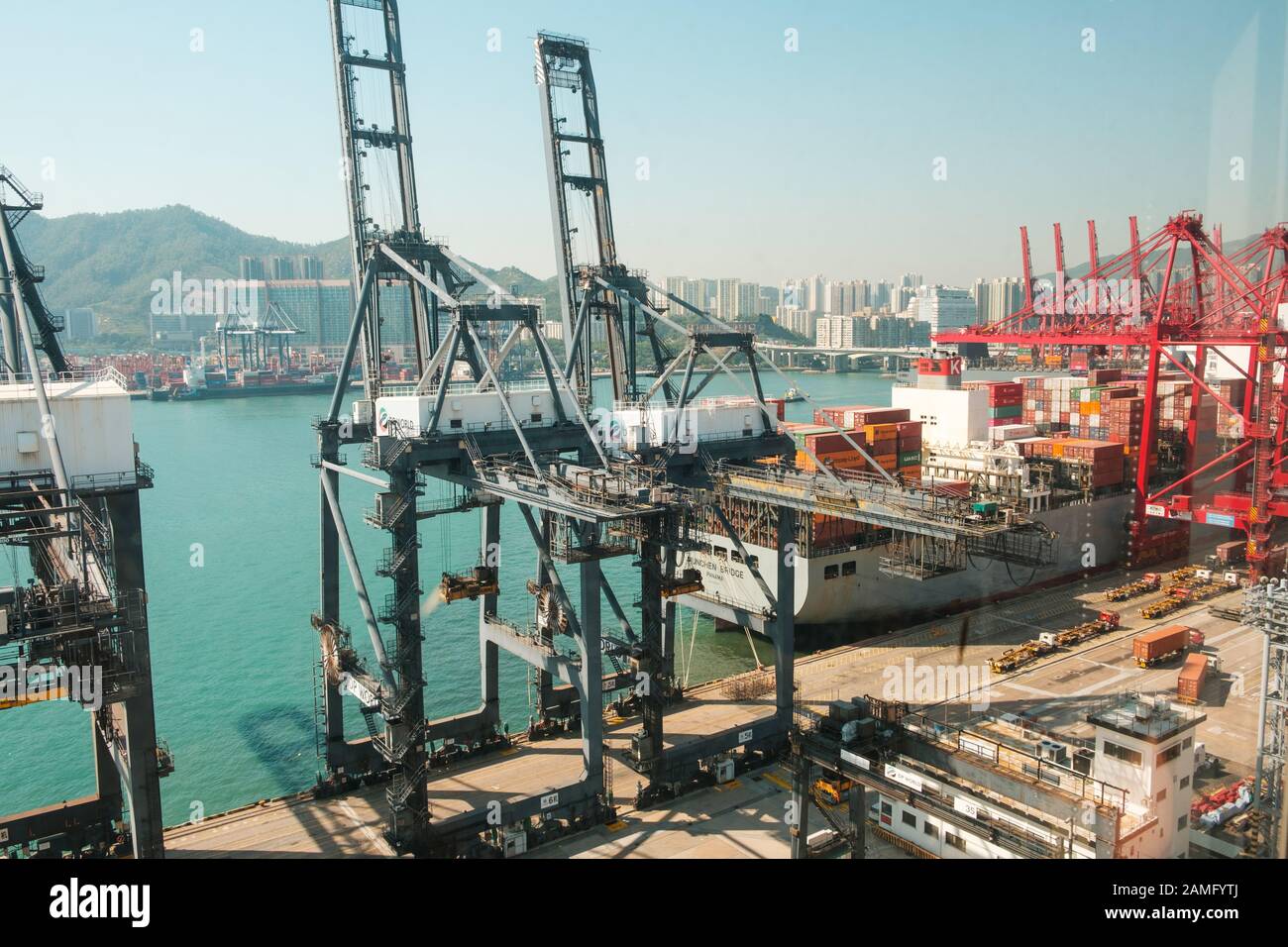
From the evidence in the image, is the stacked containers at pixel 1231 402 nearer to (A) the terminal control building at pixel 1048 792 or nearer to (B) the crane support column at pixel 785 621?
(B) the crane support column at pixel 785 621

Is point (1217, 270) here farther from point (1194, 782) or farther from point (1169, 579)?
point (1194, 782)

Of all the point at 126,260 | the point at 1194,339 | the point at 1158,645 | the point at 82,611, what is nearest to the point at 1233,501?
the point at 1194,339

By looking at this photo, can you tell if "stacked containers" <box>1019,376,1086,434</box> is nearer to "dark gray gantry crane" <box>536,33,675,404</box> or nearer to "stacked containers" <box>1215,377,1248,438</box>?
"stacked containers" <box>1215,377,1248,438</box>

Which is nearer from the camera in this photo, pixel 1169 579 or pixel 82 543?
pixel 82 543

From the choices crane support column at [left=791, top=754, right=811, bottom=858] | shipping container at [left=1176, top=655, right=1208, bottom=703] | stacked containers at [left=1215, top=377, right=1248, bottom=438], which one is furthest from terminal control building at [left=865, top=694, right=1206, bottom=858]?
stacked containers at [left=1215, top=377, right=1248, bottom=438]

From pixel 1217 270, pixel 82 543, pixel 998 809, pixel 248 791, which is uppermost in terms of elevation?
pixel 1217 270

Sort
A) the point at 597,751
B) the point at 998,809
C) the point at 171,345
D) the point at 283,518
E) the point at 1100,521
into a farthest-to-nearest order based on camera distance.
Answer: the point at 171,345 < the point at 283,518 < the point at 1100,521 < the point at 597,751 < the point at 998,809

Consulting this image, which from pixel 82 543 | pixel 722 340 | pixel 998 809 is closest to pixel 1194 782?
pixel 998 809

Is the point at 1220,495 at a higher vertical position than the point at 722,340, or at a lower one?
lower
